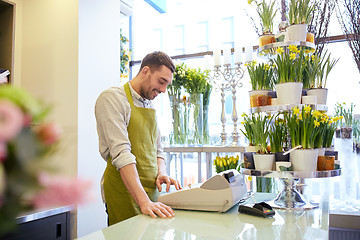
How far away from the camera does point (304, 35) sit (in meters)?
1.81

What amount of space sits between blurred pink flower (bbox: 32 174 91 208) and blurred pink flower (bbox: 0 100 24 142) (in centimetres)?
4

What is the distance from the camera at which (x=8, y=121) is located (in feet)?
0.68

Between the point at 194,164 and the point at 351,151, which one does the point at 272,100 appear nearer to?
the point at 351,151

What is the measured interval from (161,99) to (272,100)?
3734 millimetres

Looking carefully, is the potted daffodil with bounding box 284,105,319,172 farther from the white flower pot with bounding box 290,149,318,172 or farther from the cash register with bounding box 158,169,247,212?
the cash register with bounding box 158,169,247,212

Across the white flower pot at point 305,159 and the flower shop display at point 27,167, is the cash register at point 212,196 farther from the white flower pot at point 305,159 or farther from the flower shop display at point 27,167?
the flower shop display at point 27,167

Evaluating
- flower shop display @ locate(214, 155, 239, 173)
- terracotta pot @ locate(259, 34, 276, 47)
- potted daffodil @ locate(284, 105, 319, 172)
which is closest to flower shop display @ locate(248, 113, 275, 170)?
potted daffodil @ locate(284, 105, 319, 172)

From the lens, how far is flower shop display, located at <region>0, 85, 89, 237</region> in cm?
22

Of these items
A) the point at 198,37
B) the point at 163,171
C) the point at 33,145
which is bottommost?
the point at 163,171

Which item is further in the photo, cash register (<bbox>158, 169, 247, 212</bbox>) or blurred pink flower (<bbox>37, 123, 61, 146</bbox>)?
cash register (<bbox>158, 169, 247, 212</bbox>)

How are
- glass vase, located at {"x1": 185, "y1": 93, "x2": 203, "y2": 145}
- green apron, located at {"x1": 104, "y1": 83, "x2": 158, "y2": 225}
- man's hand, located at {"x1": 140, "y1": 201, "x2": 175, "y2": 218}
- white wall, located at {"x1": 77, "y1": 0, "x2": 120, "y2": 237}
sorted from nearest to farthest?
man's hand, located at {"x1": 140, "y1": 201, "x2": 175, "y2": 218}, green apron, located at {"x1": 104, "y1": 83, "x2": 158, "y2": 225}, white wall, located at {"x1": 77, "y1": 0, "x2": 120, "y2": 237}, glass vase, located at {"x1": 185, "y1": 93, "x2": 203, "y2": 145}

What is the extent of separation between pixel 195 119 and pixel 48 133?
3.23 m

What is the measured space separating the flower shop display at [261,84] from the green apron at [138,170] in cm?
62

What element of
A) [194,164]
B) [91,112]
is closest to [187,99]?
[194,164]
